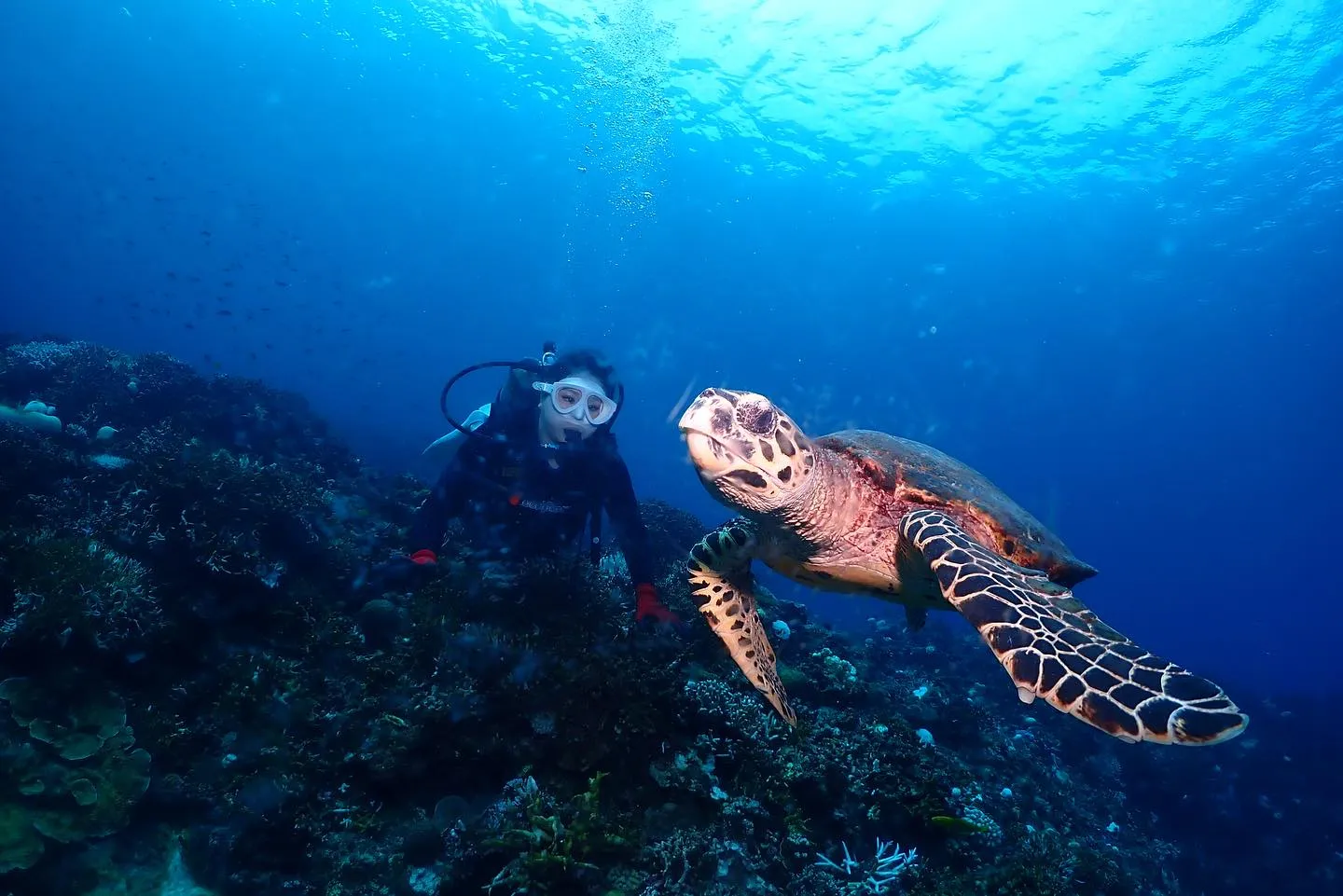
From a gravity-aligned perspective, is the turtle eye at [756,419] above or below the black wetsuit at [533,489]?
below

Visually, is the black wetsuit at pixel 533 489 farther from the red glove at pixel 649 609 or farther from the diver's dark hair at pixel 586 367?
the red glove at pixel 649 609

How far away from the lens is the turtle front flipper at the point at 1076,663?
6.31 ft

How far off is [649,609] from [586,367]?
10.3 ft

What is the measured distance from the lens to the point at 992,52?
21.1 meters

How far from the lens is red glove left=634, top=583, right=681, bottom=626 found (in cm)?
490

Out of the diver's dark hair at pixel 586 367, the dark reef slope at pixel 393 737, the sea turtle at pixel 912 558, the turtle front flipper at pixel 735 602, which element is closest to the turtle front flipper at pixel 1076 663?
the sea turtle at pixel 912 558

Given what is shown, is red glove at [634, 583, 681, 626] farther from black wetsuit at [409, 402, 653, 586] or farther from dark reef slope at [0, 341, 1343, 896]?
black wetsuit at [409, 402, 653, 586]

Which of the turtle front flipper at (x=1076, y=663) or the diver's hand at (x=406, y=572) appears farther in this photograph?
the diver's hand at (x=406, y=572)

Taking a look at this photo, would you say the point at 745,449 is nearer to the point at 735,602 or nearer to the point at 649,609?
the point at 735,602

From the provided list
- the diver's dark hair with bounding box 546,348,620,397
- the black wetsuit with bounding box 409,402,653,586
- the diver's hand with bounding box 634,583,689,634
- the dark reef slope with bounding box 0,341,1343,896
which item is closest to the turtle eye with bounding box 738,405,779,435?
the dark reef slope with bounding box 0,341,1343,896

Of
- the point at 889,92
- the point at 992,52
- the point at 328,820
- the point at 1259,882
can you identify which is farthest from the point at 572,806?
the point at 889,92

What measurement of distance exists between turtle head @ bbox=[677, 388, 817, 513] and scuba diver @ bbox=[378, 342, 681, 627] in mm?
2883

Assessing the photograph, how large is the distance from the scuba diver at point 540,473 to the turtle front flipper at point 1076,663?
12.3 ft

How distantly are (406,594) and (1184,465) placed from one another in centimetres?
9536
